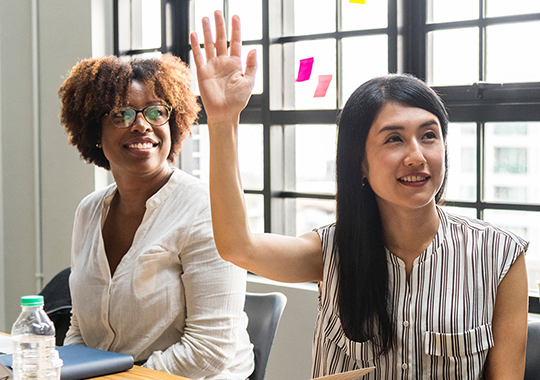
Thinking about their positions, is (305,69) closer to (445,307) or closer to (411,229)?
(411,229)

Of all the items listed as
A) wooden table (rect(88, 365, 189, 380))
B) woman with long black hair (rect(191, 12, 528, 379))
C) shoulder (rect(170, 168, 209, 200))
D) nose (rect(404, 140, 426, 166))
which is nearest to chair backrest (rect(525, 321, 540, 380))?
woman with long black hair (rect(191, 12, 528, 379))

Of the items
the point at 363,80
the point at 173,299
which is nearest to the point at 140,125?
the point at 173,299

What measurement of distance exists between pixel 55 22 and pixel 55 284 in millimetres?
1848

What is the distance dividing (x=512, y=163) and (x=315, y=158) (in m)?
0.97

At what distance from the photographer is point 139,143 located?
6.33 ft

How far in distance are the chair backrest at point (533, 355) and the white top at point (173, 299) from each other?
2.61ft

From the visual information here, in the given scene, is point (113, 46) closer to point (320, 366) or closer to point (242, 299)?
point (242, 299)

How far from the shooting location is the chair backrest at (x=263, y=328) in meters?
1.86

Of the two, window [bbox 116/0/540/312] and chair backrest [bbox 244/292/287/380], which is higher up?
window [bbox 116/0/540/312]

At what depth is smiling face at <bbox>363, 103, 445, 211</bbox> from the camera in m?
1.40

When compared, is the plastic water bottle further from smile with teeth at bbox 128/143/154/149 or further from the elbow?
smile with teeth at bbox 128/143/154/149

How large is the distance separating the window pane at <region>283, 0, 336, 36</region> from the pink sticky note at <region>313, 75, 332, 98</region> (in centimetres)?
23

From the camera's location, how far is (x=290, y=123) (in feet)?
9.89

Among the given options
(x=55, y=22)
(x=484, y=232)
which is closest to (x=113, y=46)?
(x=55, y=22)
